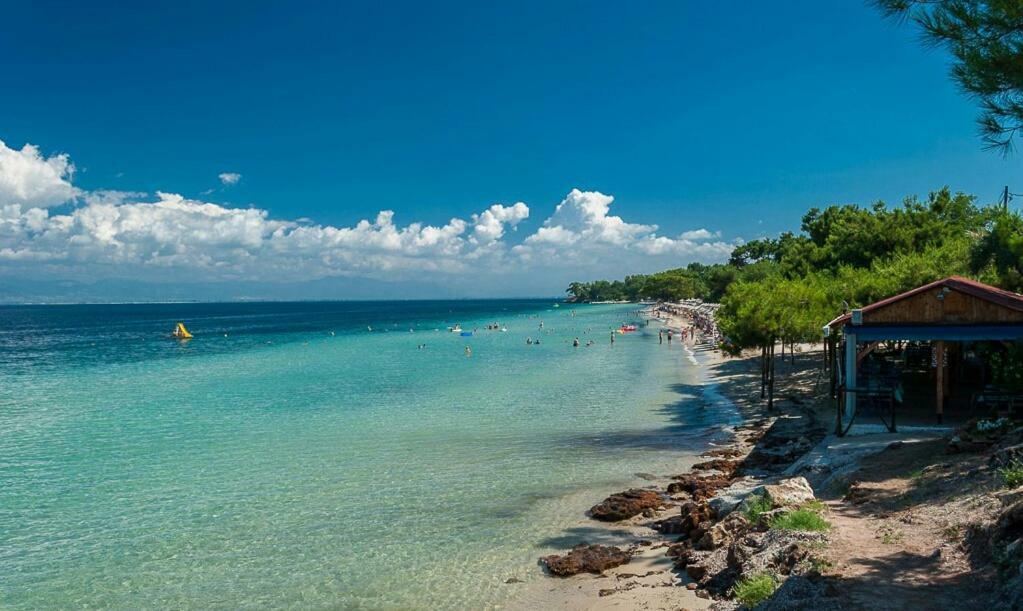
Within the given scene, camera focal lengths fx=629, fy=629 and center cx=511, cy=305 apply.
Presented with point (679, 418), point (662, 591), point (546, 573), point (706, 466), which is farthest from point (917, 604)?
point (679, 418)

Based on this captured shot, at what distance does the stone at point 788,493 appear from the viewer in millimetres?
10289

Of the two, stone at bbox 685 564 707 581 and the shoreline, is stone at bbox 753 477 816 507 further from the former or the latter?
stone at bbox 685 564 707 581

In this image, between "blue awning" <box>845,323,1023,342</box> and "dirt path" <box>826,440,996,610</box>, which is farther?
"blue awning" <box>845,323,1023,342</box>

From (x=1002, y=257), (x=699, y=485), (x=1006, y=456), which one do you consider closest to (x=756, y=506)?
(x=1006, y=456)

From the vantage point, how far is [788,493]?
10.6 metres

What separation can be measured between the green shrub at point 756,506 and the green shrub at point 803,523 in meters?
0.83

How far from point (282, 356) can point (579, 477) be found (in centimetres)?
4886

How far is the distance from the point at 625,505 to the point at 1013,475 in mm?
7083

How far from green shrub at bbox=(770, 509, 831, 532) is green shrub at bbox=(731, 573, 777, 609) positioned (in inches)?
53.8

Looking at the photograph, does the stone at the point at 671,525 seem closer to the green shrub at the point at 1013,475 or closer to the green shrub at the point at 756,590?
the green shrub at the point at 756,590

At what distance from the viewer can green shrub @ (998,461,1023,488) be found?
8.69 metres

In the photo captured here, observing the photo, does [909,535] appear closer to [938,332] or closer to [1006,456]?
[1006,456]

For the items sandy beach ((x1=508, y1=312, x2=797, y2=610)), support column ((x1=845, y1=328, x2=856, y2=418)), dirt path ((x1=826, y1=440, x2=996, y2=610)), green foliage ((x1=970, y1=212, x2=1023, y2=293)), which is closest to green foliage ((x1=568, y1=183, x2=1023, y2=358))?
green foliage ((x1=970, y1=212, x2=1023, y2=293))

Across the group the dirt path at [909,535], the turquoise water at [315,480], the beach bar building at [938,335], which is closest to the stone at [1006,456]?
the dirt path at [909,535]
